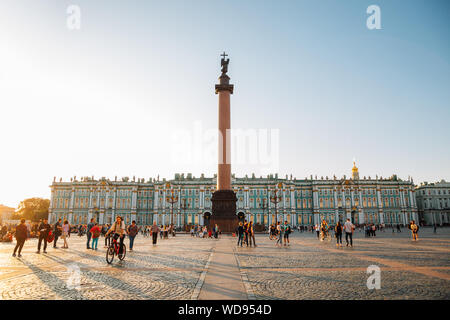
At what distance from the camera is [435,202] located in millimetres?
94500

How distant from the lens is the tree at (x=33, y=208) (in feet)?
306

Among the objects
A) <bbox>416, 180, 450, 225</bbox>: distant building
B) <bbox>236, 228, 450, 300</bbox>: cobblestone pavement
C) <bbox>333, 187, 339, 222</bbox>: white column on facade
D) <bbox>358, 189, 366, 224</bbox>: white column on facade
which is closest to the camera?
<bbox>236, 228, 450, 300</bbox>: cobblestone pavement

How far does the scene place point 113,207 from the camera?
282ft

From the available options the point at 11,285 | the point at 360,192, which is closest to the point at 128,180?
the point at 360,192

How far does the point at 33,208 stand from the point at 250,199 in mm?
69756

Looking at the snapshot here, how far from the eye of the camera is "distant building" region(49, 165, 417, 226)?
82.9 m

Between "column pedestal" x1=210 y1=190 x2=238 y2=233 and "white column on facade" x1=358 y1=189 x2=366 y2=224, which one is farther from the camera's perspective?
"white column on facade" x1=358 y1=189 x2=366 y2=224

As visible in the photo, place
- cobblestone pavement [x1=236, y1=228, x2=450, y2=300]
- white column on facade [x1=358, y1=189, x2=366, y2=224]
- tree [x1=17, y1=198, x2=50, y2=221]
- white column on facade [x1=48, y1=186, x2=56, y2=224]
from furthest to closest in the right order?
tree [x1=17, y1=198, x2=50, y2=221], white column on facade [x1=48, y1=186, x2=56, y2=224], white column on facade [x1=358, y1=189, x2=366, y2=224], cobblestone pavement [x1=236, y1=228, x2=450, y2=300]

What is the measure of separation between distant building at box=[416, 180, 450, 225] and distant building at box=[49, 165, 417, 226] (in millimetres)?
12952

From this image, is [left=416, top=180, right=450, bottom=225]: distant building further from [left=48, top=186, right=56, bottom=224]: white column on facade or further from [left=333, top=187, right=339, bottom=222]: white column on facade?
[left=48, top=186, right=56, bottom=224]: white column on facade
